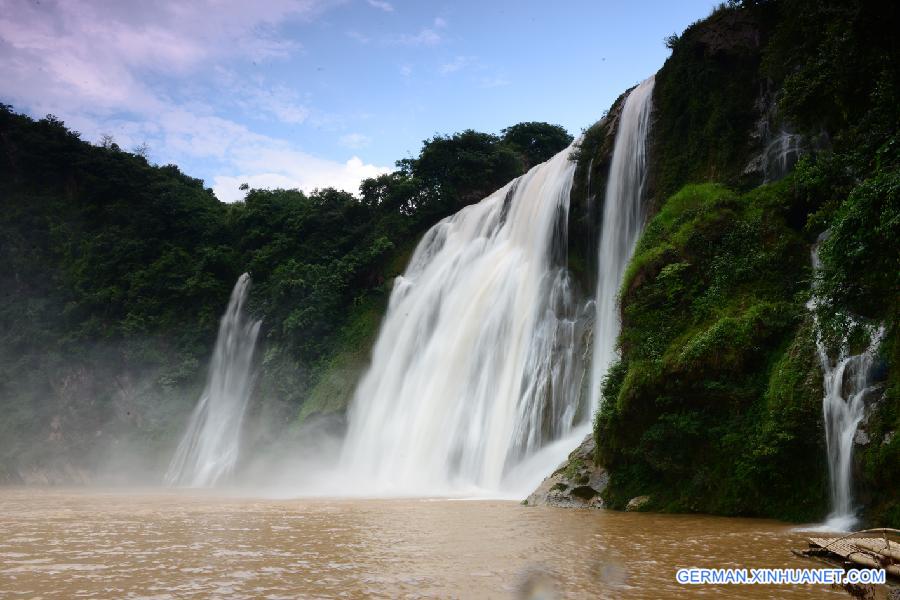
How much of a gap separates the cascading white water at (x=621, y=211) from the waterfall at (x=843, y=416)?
264 inches

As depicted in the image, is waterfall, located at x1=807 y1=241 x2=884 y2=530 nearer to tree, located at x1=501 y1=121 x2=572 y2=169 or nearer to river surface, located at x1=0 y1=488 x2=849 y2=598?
river surface, located at x1=0 y1=488 x2=849 y2=598

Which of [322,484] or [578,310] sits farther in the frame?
[322,484]

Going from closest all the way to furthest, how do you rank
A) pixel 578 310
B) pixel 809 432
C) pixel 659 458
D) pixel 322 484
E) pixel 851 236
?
pixel 851 236 → pixel 809 432 → pixel 659 458 → pixel 578 310 → pixel 322 484

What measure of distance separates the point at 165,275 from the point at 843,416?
3124 centimetres

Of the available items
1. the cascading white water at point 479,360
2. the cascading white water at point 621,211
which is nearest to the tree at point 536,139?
the cascading white water at point 479,360

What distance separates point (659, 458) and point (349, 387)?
574 inches

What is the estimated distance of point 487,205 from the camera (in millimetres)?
23078

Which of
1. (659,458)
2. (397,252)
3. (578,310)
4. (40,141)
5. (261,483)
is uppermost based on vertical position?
(40,141)

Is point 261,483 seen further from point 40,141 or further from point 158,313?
point 40,141

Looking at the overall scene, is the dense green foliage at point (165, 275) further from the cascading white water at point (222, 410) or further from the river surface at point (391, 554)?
the river surface at point (391, 554)

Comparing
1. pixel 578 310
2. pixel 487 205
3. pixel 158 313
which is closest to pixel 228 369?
pixel 158 313

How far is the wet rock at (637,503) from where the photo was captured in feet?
31.4

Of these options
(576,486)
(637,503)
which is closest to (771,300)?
(637,503)

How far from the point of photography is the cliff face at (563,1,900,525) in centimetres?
766
